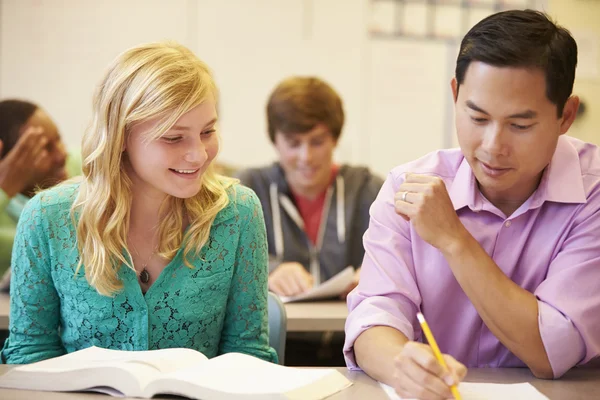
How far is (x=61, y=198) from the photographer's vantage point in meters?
1.70

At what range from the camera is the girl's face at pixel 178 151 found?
1.63 meters

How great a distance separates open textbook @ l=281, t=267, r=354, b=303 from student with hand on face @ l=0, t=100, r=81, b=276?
1.03 metres

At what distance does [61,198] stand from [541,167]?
1039 mm

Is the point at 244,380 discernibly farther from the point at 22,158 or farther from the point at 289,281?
the point at 22,158

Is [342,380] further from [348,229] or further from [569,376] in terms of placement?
[348,229]

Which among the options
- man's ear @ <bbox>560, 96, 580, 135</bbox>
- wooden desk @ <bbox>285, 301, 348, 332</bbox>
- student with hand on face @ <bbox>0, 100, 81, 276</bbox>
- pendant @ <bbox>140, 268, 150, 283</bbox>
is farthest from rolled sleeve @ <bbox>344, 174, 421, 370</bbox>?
student with hand on face @ <bbox>0, 100, 81, 276</bbox>

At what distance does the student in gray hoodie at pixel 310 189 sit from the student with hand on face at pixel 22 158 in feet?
2.66

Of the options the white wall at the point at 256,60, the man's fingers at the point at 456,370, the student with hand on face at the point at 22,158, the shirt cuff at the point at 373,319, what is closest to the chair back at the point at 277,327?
the shirt cuff at the point at 373,319

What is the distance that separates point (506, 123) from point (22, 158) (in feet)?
6.26

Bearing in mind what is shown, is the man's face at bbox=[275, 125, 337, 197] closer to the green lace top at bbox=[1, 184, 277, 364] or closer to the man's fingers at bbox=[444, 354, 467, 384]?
the green lace top at bbox=[1, 184, 277, 364]

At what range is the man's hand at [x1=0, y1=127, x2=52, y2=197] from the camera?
8.95 feet

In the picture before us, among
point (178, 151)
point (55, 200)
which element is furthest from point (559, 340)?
point (55, 200)

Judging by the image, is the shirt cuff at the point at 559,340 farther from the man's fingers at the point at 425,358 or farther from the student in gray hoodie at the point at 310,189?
the student in gray hoodie at the point at 310,189

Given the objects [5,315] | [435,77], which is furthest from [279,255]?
[435,77]
